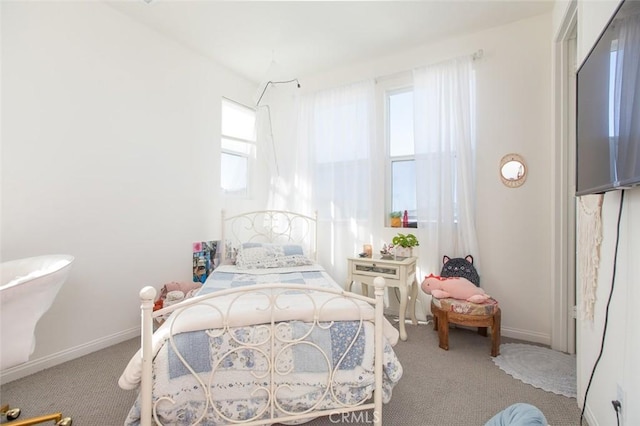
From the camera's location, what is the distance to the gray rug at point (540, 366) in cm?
195

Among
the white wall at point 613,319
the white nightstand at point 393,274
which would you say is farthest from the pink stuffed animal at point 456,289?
the white wall at point 613,319

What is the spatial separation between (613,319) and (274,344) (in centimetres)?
154

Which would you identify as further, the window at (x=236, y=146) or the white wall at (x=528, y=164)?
the window at (x=236, y=146)

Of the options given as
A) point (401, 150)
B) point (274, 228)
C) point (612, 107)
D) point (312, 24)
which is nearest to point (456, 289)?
point (401, 150)

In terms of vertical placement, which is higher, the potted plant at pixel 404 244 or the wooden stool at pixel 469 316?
the potted plant at pixel 404 244

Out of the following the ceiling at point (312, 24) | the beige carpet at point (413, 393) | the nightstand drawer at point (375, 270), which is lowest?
the beige carpet at point (413, 393)

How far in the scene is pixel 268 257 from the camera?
2943 mm

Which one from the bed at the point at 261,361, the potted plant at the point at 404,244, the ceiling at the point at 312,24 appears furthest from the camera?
the potted plant at the point at 404,244

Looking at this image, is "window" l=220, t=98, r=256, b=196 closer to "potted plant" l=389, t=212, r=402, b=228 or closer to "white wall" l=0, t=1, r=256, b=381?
"white wall" l=0, t=1, r=256, b=381

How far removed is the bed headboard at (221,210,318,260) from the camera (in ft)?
11.8

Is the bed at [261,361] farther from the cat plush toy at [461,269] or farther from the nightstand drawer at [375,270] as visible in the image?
the cat plush toy at [461,269]

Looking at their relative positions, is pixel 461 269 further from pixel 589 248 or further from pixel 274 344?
pixel 274 344

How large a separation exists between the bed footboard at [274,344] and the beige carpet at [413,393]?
30cm

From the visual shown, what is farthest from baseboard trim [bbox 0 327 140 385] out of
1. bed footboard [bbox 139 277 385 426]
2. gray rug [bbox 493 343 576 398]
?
gray rug [bbox 493 343 576 398]
